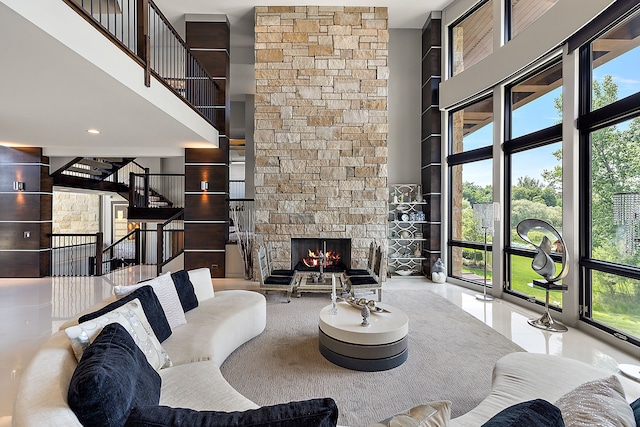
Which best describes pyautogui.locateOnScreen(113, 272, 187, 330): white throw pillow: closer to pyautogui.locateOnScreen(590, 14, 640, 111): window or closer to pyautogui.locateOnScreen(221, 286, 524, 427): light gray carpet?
pyautogui.locateOnScreen(221, 286, 524, 427): light gray carpet

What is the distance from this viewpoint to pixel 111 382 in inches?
43.6

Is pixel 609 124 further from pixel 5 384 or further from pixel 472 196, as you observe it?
pixel 5 384

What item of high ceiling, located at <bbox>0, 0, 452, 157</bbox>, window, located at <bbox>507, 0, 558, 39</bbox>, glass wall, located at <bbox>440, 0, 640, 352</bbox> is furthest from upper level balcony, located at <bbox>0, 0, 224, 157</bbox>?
window, located at <bbox>507, 0, 558, 39</bbox>

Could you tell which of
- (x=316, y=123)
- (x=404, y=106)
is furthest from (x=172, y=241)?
(x=404, y=106)

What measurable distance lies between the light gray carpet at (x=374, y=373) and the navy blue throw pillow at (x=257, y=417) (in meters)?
1.43

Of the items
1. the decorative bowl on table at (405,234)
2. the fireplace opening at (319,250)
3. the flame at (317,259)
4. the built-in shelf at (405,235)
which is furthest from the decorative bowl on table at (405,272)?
the flame at (317,259)

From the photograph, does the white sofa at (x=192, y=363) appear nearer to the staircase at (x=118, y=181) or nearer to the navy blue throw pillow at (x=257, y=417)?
the navy blue throw pillow at (x=257, y=417)

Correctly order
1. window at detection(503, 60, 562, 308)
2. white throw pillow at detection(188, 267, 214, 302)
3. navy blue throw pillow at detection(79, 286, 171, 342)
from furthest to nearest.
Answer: window at detection(503, 60, 562, 308) < white throw pillow at detection(188, 267, 214, 302) < navy blue throw pillow at detection(79, 286, 171, 342)

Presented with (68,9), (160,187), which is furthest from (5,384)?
(160,187)

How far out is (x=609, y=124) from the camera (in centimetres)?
338

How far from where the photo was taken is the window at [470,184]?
539cm

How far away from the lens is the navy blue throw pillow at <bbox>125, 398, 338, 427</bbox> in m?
0.82

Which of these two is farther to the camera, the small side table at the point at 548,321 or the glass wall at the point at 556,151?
the small side table at the point at 548,321

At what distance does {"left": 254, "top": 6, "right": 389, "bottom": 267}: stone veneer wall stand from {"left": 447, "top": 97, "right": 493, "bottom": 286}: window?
1.48 m
